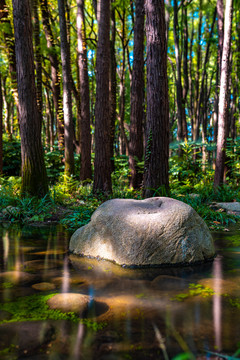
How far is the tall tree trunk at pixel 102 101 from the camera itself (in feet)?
30.3

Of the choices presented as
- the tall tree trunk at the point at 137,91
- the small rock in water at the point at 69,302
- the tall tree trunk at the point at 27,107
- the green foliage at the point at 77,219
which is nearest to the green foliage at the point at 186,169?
the tall tree trunk at the point at 137,91

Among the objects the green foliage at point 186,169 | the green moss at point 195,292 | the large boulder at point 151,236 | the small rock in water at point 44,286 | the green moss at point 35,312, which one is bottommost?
the green moss at point 195,292

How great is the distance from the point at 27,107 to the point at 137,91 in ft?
12.9

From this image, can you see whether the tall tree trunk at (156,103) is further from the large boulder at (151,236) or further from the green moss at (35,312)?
the green moss at (35,312)

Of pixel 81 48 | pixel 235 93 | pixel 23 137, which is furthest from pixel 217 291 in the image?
pixel 235 93

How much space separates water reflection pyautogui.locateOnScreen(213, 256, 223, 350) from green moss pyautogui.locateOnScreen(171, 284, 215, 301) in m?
0.07

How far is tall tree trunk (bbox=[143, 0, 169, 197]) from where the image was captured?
678 cm

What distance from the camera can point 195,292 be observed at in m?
3.27

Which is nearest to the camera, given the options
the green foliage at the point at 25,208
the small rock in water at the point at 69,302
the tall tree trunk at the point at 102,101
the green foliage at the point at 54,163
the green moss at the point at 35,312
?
the green moss at the point at 35,312

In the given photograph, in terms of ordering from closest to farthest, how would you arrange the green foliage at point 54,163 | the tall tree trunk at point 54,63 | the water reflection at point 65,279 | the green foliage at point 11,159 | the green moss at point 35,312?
the green moss at point 35,312 → the water reflection at point 65,279 → the tall tree trunk at point 54,63 → the green foliage at point 54,163 → the green foliage at point 11,159

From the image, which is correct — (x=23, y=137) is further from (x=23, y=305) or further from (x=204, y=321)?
(x=204, y=321)

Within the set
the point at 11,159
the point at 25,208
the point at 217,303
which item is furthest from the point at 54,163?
the point at 217,303

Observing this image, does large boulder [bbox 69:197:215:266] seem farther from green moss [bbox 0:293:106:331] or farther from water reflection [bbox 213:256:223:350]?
green moss [bbox 0:293:106:331]

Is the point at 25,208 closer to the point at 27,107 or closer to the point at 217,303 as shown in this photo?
the point at 27,107
